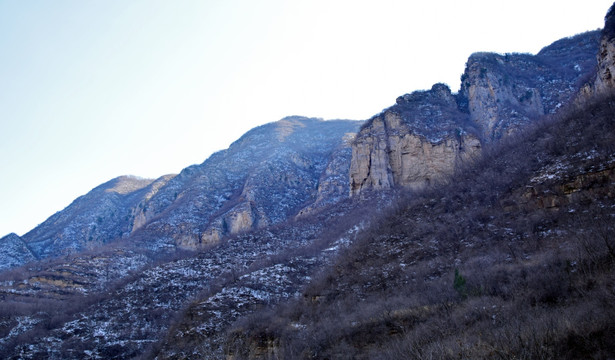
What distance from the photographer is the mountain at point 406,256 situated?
16172 mm

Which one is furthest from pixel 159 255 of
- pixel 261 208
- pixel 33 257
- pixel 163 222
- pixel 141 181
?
pixel 141 181

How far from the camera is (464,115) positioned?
6147cm

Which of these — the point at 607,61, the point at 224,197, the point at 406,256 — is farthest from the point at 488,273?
the point at 224,197

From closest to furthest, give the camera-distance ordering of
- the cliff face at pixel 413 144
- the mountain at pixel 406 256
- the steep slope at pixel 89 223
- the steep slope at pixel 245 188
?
1. the mountain at pixel 406 256
2. the cliff face at pixel 413 144
3. the steep slope at pixel 245 188
4. the steep slope at pixel 89 223

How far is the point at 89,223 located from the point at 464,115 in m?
91.7

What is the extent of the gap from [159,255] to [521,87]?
61.7m

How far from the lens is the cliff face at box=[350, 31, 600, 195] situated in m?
53.2

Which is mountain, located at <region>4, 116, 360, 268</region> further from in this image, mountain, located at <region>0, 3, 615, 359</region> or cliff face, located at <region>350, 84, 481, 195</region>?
cliff face, located at <region>350, 84, 481, 195</region>

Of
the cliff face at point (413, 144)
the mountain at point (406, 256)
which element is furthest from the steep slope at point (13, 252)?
the cliff face at point (413, 144)

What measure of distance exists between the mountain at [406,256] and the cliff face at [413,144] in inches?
8.4

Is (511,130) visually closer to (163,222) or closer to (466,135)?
(466,135)

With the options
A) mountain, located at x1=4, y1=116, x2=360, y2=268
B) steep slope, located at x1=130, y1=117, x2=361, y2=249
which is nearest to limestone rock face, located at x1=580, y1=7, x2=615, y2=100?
mountain, located at x1=4, y1=116, x2=360, y2=268

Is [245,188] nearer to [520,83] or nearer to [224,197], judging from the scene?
[224,197]

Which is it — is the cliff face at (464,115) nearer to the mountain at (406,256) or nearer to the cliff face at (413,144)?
the cliff face at (413,144)
